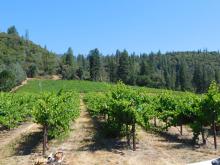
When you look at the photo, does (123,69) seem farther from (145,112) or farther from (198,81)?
(145,112)

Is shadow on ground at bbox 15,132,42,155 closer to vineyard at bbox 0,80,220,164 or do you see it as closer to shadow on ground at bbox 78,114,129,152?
vineyard at bbox 0,80,220,164

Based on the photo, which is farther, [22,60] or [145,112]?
[22,60]

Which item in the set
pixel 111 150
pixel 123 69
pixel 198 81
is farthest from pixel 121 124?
pixel 198 81

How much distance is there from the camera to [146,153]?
77.5ft

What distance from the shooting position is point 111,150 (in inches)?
Answer: 955

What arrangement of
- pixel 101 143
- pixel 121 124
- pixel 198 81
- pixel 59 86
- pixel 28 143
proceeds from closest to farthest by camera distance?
pixel 101 143
pixel 121 124
pixel 28 143
pixel 59 86
pixel 198 81

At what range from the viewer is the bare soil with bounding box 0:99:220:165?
21688 millimetres

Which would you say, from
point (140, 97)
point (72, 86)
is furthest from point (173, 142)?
point (72, 86)

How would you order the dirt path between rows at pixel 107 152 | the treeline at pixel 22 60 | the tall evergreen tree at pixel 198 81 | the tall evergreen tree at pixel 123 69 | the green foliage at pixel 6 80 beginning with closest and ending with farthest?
1. the dirt path between rows at pixel 107 152
2. the green foliage at pixel 6 80
3. the treeline at pixel 22 60
4. the tall evergreen tree at pixel 123 69
5. the tall evergreen tree at pixel 198 81

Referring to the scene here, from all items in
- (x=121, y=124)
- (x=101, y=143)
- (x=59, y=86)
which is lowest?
(x=101, y=143)

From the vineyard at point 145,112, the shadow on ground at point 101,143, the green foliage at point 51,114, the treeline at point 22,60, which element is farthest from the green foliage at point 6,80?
the green foliage at point 51,114

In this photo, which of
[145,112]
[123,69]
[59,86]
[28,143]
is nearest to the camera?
[145,112]

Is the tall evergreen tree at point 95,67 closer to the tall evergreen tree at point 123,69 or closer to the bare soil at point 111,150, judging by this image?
the tall evergreen tree at point 123,69

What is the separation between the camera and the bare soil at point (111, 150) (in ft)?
71.2
